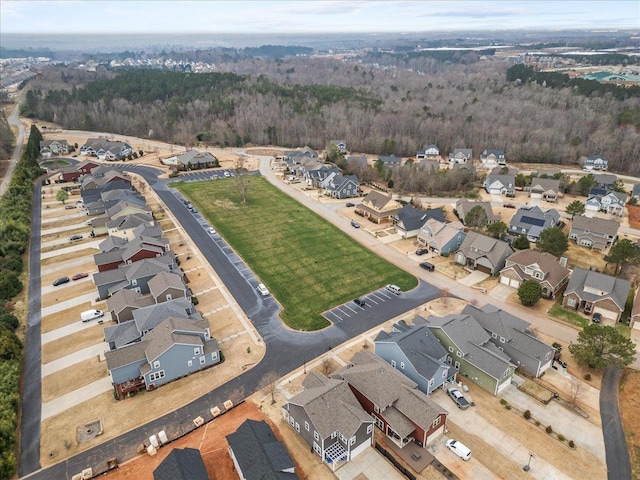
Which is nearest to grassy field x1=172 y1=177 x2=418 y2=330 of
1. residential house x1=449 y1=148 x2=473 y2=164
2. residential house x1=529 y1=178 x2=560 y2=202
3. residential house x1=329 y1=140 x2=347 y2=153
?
residential house x1=329 y1=140 x2=347 y2=153

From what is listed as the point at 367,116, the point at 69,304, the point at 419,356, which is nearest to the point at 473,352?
the point at 419,356

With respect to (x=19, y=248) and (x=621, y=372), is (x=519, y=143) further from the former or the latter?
(x=19, y=248)

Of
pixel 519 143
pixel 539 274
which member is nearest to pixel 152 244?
pixel 539 274

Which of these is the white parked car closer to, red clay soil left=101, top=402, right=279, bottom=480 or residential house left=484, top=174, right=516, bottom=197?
red clay soil left=101, top=402, right=279, bottom=480

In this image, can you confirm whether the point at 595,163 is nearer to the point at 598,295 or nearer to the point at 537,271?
the point at 537,271

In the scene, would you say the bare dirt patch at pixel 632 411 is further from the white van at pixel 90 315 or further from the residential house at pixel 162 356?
the white van at pixel 90 315

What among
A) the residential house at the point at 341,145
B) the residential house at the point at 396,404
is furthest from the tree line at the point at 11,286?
the residential house at the point at 341,145
